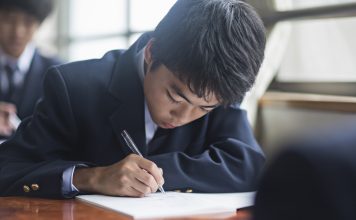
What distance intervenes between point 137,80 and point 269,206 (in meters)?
1.15

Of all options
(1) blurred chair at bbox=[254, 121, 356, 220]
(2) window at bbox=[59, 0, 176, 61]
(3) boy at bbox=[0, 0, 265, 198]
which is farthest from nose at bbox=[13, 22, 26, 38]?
(1) blurred chair at bbox=[254, 121, 356, 220]

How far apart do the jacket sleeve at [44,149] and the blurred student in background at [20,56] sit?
1.30 m

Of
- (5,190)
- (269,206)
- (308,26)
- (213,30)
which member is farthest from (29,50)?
(269,206)

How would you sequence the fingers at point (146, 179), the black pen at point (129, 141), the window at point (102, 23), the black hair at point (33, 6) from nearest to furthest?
the fingers at point (146, 179) < the black pen at point (129, 141) < the black hair at point (33, 6) < the window at point (102, 23)

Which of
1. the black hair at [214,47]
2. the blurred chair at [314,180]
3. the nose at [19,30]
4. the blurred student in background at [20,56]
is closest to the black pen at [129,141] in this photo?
the black hair at [214,47]

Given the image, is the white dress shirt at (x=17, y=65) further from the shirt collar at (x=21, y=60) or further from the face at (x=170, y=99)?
the face at (x=170, y=99)

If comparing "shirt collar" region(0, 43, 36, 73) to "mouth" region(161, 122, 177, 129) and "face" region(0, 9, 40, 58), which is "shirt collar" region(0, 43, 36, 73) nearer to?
"face" region(0, 9, 40, 58)

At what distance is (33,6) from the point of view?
2.84 meters

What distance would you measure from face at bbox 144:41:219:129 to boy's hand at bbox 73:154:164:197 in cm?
18

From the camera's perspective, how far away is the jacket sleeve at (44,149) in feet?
4.39

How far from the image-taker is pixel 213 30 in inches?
50.3

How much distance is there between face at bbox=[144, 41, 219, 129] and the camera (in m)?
1.33

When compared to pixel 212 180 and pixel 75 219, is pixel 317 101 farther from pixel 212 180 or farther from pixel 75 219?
pixel 75 219

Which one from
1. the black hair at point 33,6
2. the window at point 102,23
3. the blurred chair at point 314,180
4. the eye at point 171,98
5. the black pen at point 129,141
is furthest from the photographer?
the window at point 102,23
